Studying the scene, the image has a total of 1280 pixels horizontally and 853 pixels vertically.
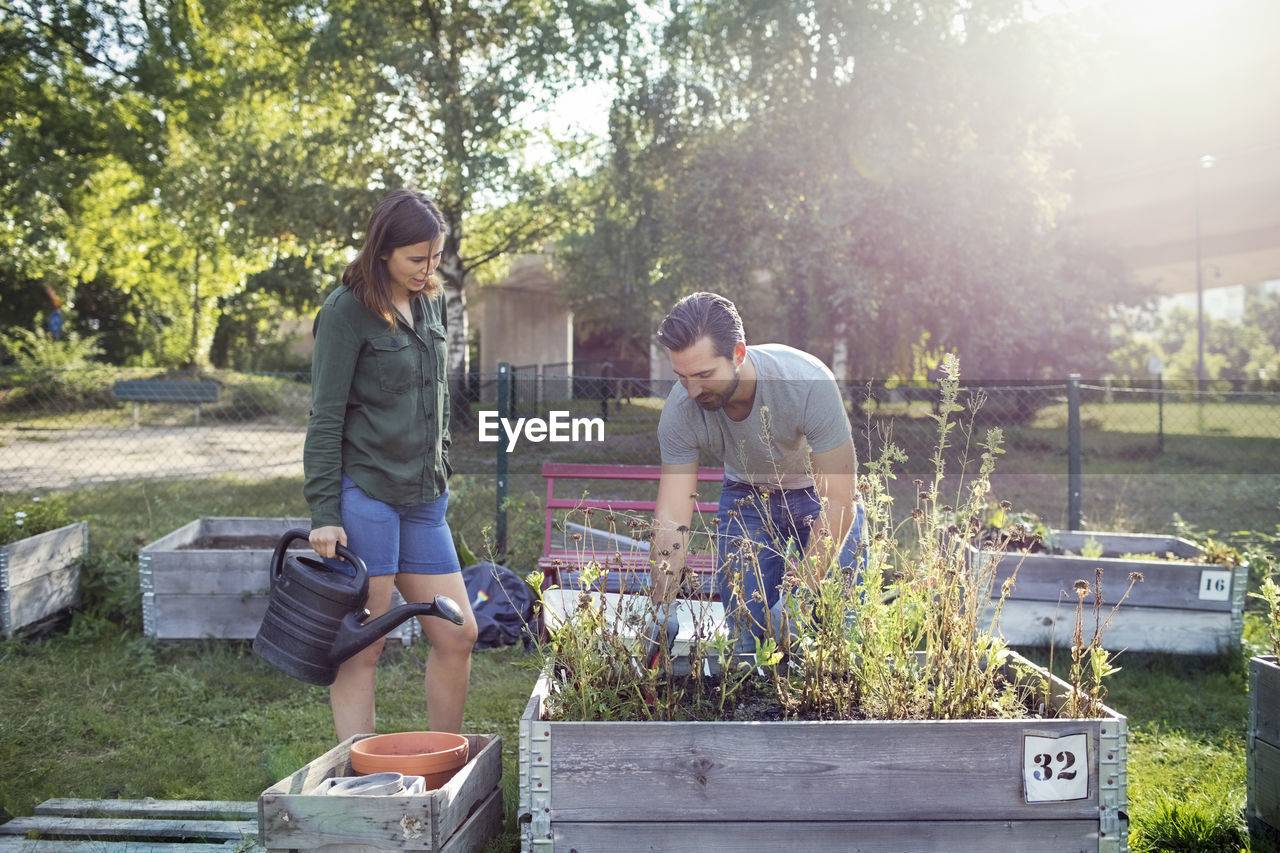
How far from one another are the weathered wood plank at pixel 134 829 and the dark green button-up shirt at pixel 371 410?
997mm

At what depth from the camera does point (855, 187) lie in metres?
11.1

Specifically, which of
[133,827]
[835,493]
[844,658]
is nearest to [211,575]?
[133,827]

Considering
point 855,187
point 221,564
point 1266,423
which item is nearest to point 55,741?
point 221,564

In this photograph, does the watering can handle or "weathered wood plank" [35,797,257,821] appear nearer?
the watering can handle

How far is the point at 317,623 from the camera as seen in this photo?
2.57 metres

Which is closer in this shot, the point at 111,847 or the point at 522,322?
the point at 111,847

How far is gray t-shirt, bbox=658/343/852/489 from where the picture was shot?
115 inches

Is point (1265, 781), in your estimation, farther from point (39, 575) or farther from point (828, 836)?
point (39, 575)

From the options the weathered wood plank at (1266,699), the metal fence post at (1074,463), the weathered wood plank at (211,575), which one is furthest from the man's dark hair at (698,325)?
the metal fence post at (1074,463)

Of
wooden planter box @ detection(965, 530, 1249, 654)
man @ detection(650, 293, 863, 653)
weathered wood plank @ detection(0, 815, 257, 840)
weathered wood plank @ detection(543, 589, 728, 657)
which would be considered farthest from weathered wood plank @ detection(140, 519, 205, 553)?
wooden planter box @ detection(965, 530, 1249, 654)

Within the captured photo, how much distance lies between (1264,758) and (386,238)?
110 inches

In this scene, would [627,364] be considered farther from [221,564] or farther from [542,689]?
[542,689]

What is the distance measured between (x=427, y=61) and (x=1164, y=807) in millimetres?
11237

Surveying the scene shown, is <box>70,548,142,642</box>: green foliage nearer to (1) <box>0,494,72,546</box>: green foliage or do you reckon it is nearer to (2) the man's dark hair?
(1) <box>0,494,72,546</box>: green foliage
